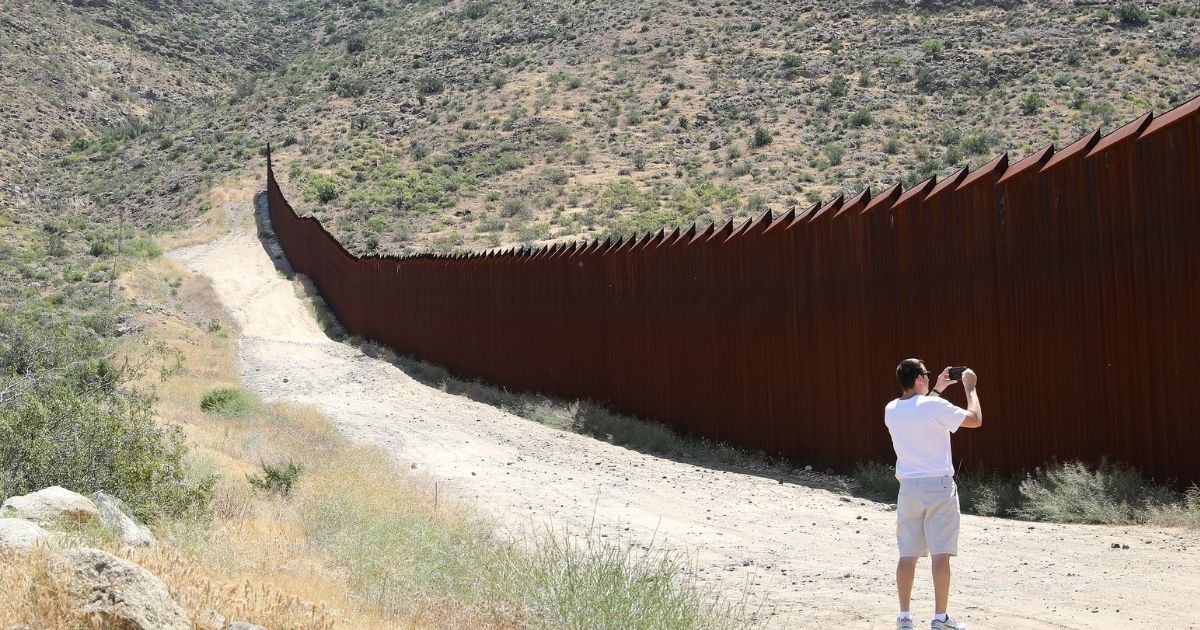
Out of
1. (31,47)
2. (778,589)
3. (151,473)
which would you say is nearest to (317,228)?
(151,473)

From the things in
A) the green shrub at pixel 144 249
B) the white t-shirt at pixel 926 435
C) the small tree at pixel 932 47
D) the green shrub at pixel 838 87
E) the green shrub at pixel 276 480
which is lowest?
the green shrub at pixel 276 480

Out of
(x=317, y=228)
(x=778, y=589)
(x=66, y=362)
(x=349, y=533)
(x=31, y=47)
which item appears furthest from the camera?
(x=31, y=47)

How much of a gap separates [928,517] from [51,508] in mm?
4837

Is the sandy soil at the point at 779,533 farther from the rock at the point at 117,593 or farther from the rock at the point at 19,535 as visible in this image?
the rock at the point at 19,535

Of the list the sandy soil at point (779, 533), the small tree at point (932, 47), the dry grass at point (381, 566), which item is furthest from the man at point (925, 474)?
the small tree at point (932, 47)

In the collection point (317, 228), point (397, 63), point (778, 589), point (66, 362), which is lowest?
point (778, 589)

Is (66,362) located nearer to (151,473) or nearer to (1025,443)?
(151,473)

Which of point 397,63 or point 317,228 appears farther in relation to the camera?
point 397,63

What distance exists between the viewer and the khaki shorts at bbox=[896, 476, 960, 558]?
5.85 metres

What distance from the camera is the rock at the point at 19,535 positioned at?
5613 mm

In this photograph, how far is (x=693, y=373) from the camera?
49.5 feet

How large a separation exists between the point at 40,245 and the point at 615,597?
40797 mm

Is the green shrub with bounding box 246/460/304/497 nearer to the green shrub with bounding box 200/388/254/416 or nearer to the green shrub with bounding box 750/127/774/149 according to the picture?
the green shrub with bounding box 200/388/254/416

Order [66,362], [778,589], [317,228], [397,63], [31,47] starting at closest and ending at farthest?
[778,589]
[66,362]
[317,228]
[397,63]
[31,47]
